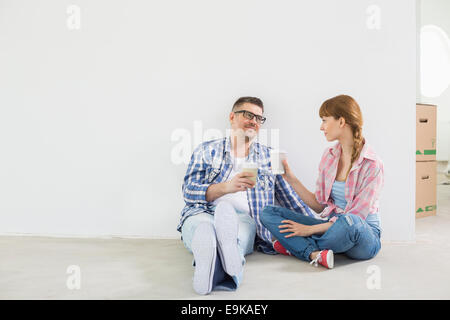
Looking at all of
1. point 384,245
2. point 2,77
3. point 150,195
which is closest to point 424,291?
point 384,245

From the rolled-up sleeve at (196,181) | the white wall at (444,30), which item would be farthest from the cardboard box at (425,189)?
the white wall at (444,30)

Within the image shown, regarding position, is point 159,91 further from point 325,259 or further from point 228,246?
point 325,259

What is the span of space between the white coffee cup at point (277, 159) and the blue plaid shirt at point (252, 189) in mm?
305

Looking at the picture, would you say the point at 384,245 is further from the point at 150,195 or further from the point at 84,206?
the point at 84,206

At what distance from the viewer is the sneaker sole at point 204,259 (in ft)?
4.56

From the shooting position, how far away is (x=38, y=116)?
2.48 meters

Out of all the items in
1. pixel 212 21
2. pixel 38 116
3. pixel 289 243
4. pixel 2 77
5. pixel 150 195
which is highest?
pixel 212 21

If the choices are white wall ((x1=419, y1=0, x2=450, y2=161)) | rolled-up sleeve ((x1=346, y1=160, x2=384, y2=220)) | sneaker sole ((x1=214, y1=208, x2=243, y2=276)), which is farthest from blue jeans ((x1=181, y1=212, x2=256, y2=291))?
white wall ((x1=419, y1=0, x2=450, y2=161))

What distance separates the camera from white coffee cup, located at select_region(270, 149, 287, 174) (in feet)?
5.77

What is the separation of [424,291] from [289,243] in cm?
61

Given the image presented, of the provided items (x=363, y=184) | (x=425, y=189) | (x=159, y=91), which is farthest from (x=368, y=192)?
(x=425, y=189)

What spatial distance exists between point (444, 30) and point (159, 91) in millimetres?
5649

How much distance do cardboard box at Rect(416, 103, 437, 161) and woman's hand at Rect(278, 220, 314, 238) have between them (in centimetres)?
164

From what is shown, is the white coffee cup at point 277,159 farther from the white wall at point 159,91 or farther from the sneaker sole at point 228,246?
the white wall at point 159,91
